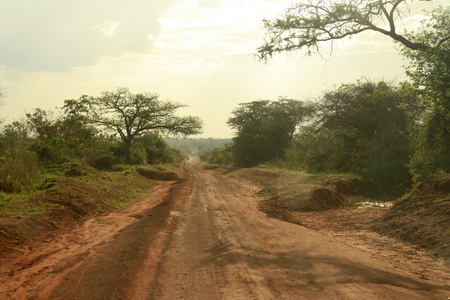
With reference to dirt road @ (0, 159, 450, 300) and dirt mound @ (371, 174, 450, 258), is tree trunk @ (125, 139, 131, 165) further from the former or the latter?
dirt mound @ (371, 174, 450, 258)

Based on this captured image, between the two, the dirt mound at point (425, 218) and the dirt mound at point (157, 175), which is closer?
the dirt mound at point (425, 218)

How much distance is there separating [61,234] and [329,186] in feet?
33.2

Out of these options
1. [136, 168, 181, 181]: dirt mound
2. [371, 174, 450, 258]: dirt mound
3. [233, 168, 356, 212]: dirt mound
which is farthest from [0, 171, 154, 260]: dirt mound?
[136, 168, 181, 181]: dirt mound

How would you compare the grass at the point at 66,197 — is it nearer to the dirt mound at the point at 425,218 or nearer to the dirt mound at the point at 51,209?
the dirt mound at the point at 51,209

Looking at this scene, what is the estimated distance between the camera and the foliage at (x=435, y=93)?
1141cm

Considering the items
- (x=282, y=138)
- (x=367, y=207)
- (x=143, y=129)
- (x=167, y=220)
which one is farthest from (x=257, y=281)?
(x=282, y=138)

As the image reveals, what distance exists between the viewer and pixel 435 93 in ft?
38.8

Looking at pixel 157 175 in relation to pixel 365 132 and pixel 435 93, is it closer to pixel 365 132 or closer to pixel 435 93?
pixel 365 132

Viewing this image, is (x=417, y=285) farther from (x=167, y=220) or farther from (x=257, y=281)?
(x=167, y=220)

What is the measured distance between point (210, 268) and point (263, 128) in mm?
31854

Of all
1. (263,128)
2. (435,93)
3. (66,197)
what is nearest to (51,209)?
(66,197)

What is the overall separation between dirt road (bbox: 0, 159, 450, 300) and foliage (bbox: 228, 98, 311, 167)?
2840 centimetres

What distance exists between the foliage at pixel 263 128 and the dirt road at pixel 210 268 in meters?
28.4

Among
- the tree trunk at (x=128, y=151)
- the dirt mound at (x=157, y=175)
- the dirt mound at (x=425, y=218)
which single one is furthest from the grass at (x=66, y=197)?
the tree trunk at (x=128, y=151)
